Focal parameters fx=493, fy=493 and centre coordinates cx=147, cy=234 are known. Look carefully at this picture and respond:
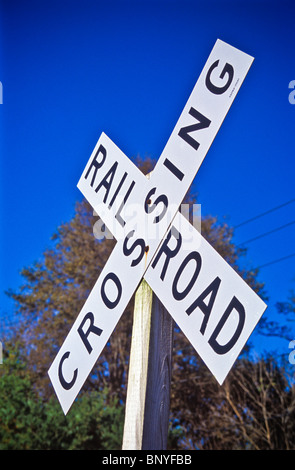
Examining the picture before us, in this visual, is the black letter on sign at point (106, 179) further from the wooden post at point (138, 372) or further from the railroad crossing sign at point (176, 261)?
the wooden post at point (138, 372)

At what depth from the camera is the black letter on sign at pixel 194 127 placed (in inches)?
75.7

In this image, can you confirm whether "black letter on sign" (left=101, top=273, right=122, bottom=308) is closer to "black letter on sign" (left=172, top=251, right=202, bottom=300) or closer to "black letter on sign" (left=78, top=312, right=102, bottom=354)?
"black letter on sign" (left=78, top=312, right=102, bottom=354)

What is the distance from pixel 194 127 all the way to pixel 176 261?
545mm

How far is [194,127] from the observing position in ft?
6.43

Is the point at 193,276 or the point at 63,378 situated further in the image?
the point at 63,378

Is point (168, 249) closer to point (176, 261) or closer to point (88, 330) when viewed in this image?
point (176, 261)

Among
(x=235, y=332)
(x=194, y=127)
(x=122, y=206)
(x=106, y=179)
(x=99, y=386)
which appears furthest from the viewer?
(x=99, y=386)

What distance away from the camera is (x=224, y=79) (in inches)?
74.4

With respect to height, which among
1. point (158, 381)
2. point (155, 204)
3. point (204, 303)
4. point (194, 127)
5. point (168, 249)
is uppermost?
point (194, 127)

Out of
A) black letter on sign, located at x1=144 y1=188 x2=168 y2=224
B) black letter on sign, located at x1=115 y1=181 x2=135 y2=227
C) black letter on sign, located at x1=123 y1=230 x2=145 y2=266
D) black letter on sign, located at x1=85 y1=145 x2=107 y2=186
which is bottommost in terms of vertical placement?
black letter on sign, located at x1=123 y1=230 x2=145 y2=266

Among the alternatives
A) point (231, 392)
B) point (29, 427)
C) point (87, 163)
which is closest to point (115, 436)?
point (29, 427)

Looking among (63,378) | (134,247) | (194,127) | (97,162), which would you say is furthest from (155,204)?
(63,378)

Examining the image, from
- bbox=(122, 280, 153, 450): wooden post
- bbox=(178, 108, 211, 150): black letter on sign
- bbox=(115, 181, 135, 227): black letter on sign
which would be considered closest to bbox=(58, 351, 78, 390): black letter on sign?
bbox=(122, 280, 153, 450): wooden post

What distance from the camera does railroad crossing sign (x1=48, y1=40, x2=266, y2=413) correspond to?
159cm
